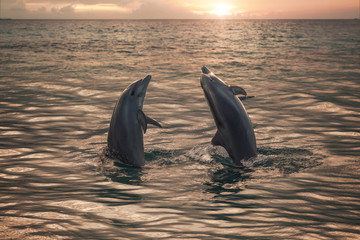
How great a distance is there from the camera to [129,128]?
750 cm

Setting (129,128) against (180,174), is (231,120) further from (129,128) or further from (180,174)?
(129,128)

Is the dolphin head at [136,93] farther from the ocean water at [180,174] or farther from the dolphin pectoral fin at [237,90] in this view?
the dolphin pectoral fin at [237,90]

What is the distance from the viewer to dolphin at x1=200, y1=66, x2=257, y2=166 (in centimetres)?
735

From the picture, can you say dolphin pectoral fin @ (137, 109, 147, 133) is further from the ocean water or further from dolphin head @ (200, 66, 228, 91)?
dolphin head @ (200, 66, 228, 91)

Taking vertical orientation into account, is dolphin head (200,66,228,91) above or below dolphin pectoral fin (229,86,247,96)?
above

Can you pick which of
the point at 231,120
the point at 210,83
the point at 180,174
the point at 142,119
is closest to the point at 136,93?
the point at 142,119

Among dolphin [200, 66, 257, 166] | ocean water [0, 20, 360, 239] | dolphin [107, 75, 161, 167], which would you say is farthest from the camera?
dolphin [107, 75, 161, 167]

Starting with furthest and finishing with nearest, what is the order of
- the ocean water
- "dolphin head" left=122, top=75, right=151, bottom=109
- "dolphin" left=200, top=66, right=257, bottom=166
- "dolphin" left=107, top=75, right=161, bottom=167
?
"dolphin head" left=122, top=75, right=151, bottom=109, "dolphin" left=107, top=75, right=161, bottom=167, "dolphin" left=200, top=66, right=257, bottom=166, the ocean water

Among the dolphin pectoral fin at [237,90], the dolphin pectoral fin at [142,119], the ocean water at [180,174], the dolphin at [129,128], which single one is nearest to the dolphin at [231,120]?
the dolphin pectoral fin at [237,90]

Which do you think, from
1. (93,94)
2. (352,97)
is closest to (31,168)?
(93,94)

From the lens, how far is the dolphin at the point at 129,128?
750cm

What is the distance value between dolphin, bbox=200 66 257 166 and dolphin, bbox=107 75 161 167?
41.0 inches

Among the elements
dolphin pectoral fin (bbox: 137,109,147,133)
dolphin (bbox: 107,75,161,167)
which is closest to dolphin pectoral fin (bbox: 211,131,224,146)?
dolphin (bbox: 107,75,161,167)

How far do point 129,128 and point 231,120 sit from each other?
5.65ft
